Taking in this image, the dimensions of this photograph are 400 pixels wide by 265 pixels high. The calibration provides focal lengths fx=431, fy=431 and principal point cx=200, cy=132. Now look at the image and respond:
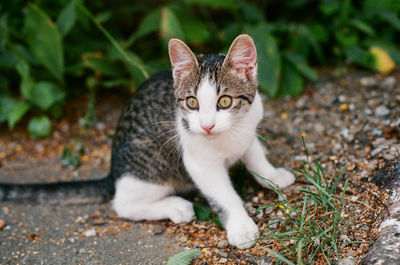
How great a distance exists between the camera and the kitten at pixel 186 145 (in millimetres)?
2664

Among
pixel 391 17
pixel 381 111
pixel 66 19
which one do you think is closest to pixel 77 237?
pixel 66 19

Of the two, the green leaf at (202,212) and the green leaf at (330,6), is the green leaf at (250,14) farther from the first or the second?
the green leaf at (202,212)

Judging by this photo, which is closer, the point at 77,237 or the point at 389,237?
the point at 389,237

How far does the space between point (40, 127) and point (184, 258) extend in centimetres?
244

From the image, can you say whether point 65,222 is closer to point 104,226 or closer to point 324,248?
point 104,226

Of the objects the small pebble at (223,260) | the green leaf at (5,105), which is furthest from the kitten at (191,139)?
the green leaf at (5,105)

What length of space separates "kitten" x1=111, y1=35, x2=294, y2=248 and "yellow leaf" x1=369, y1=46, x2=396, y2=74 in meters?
1.99

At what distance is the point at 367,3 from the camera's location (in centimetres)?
463

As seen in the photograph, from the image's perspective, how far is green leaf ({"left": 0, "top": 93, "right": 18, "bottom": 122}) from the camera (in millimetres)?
4387

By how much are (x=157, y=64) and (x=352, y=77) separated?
80.7 inches

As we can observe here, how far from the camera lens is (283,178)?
319cm

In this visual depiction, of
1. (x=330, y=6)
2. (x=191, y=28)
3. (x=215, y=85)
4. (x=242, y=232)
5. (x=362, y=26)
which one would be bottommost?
(x=242, y=232)

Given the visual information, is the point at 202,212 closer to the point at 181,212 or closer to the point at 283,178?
the point at 181,212

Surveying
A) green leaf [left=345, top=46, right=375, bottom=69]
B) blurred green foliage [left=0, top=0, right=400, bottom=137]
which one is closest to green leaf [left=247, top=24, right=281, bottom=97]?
blurred green foliage [left=0, top=0, right=400, bottom=137]
